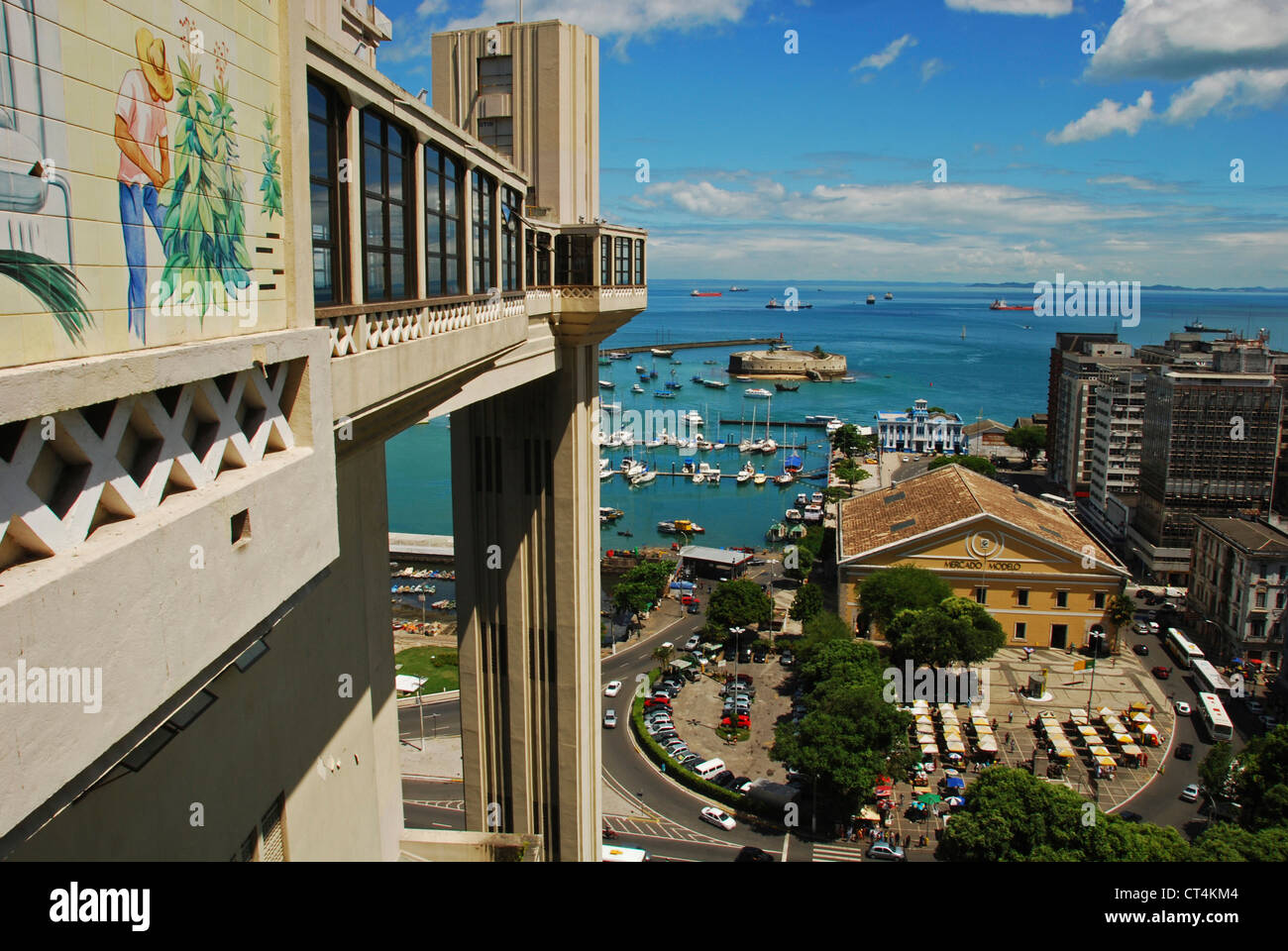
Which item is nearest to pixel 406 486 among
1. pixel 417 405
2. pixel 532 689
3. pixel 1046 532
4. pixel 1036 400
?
pixel 1046 532

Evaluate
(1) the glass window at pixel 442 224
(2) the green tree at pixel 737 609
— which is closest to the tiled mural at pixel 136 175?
(1) the glass window at pixel 442 224

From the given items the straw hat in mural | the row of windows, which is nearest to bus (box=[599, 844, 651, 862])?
the straw hat in mural

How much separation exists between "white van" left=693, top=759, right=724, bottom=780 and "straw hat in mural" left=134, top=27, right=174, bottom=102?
20.9m

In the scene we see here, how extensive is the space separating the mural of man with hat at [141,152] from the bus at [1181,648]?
32092 mm

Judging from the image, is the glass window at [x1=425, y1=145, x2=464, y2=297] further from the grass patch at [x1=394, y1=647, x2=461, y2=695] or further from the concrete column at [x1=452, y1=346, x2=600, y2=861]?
the grass patch at [x1=394, y1=647, x2=461, y2=695]

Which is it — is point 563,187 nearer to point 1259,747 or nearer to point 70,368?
point 70,368

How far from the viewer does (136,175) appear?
2.42 meters

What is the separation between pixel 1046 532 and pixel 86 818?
31334 millimetres

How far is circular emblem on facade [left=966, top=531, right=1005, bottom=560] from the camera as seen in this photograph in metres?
29.9

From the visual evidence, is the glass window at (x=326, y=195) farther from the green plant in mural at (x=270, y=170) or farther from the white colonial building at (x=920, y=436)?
the white colonial building at (x=920, y=436)

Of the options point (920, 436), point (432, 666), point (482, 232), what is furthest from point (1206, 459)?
point (482, 232)

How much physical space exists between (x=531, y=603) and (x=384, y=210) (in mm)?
7865

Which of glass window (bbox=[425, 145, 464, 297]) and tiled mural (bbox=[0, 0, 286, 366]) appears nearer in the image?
tiled mural (bbox=[0, 0, 286, 366])
